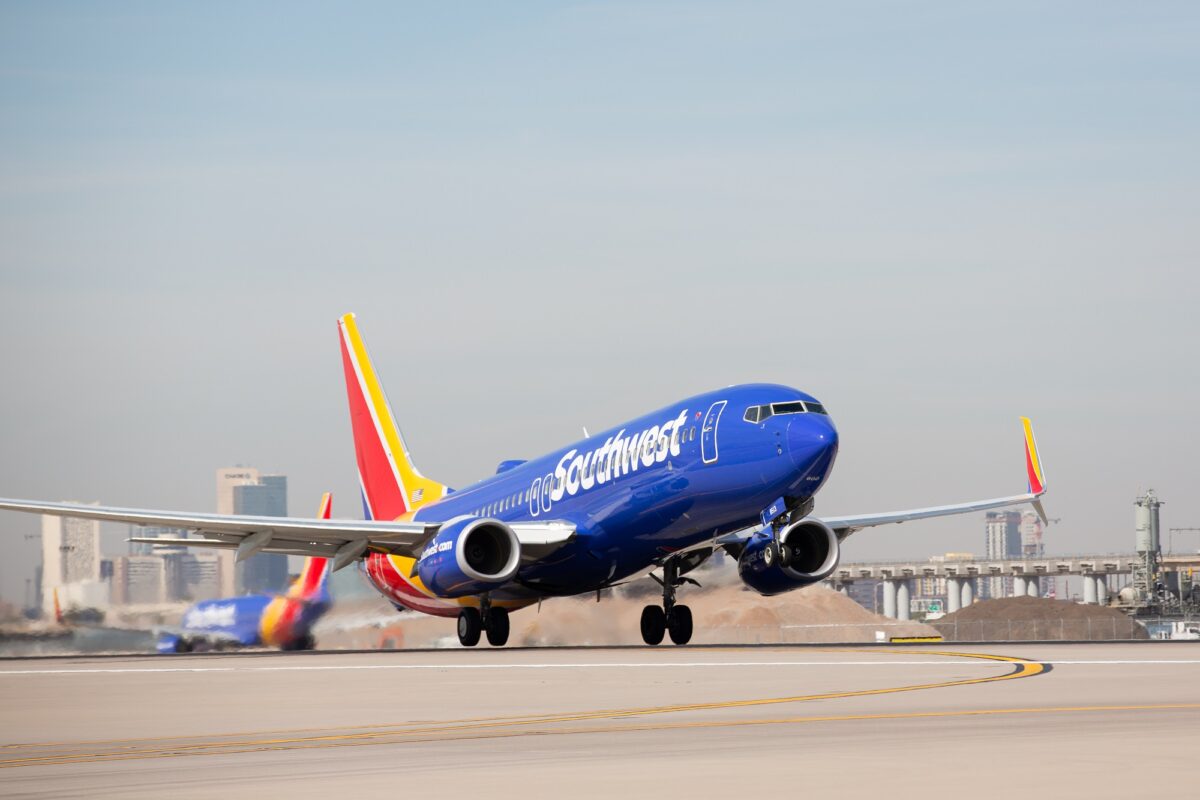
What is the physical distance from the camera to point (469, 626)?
4312cm

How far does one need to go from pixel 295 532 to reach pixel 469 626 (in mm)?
5435

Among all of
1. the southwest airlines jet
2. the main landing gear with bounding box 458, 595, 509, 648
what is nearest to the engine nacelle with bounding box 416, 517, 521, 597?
the southwest airlines jet

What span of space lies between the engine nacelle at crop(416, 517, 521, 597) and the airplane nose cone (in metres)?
8.23

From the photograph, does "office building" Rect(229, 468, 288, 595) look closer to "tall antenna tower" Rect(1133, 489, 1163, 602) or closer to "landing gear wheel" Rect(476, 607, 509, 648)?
"landing gear wheel" Rect(476, 607, 509, 648)

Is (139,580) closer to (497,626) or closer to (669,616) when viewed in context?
(497,626)

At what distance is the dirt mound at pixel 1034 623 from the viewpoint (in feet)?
248

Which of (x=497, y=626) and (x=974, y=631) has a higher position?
(x=497, y=626)

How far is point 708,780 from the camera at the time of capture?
38.1 feet

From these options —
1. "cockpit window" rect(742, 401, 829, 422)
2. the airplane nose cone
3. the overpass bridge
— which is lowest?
the overpass bridge

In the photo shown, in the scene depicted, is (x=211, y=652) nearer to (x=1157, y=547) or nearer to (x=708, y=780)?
(x=708, y=780)

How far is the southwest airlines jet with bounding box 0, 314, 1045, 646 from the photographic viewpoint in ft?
113

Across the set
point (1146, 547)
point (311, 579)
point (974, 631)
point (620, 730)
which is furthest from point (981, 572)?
point (620, 730)

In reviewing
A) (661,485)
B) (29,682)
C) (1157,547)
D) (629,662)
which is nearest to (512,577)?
(661,485)

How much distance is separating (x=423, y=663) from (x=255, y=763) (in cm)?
2057
